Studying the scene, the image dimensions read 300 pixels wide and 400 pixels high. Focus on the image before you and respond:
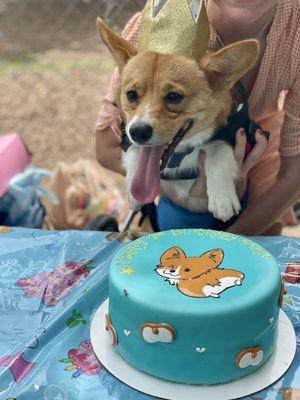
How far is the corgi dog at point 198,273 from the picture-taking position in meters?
0.83

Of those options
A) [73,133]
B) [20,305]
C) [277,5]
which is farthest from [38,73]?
[20,305]

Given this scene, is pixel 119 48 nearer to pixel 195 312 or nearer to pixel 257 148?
pixel 257 148

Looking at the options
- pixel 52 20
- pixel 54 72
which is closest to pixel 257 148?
pixel 54 72

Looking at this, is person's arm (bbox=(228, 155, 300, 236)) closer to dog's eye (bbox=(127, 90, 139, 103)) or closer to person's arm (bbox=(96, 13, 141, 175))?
person's arm (bbox=(96, 13, 141, 175))

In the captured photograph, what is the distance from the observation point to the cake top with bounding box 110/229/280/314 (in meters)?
0.81

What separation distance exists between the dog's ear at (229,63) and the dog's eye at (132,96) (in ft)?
0.44

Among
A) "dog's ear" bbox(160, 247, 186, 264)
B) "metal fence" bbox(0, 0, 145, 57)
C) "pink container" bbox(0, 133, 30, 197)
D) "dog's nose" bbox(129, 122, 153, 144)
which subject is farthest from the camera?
"metal fence" bbox(0, 0, 145, 57)

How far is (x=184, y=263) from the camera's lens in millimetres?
894

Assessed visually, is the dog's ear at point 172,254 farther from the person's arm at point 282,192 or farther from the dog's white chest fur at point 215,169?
the person's arm at point 282,192

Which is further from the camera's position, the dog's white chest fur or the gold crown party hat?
the dog's white chest fur

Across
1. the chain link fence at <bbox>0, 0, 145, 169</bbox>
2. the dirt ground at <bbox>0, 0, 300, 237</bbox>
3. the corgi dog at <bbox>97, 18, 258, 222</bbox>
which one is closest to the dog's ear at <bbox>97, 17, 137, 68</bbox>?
the corgi dog at <bbox>97, 18, 258, 222</bbox>

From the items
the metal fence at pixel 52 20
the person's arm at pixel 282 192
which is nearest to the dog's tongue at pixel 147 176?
the person's arm at pixel 282 192

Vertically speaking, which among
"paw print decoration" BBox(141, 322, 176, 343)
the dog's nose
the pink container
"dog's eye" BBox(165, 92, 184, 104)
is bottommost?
the pink container

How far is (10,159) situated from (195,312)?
3.54 feet
